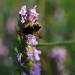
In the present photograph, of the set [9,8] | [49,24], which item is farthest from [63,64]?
[9,8]

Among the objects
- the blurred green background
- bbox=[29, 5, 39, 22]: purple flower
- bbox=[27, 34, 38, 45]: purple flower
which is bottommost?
the blurred green background

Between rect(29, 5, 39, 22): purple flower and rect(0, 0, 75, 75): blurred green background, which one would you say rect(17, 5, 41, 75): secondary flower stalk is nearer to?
rect(29, 5, 39, 22): purple flower

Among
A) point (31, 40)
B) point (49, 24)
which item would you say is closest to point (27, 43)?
point (31, 40)

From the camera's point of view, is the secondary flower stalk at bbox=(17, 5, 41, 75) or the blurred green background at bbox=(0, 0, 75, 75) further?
the blurred green background at bbox=(0, 0, 75, 75)

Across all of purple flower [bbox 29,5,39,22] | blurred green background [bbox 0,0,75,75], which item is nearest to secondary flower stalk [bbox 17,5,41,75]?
purple flower [bbox 29,5,39,22]

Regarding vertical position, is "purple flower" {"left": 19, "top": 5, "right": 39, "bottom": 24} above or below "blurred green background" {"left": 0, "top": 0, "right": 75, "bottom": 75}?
above

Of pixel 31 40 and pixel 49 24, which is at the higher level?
pixel 31 40

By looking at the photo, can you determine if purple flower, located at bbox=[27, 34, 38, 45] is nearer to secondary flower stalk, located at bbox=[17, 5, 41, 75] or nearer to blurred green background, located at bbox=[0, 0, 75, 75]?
secondary flower stalk, located at bbox=[17, 5, 41, 75]

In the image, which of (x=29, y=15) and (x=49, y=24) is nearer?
(x=29, y=15)

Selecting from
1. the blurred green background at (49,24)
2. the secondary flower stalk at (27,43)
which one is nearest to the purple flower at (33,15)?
the secondary flower stalk at (27,43)

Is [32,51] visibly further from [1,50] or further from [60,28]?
[60,28]

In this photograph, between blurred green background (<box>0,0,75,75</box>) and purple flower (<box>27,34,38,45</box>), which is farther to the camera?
blurred green background (<box>0,0,75,75</box>)

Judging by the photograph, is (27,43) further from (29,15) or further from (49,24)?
(49,24)
